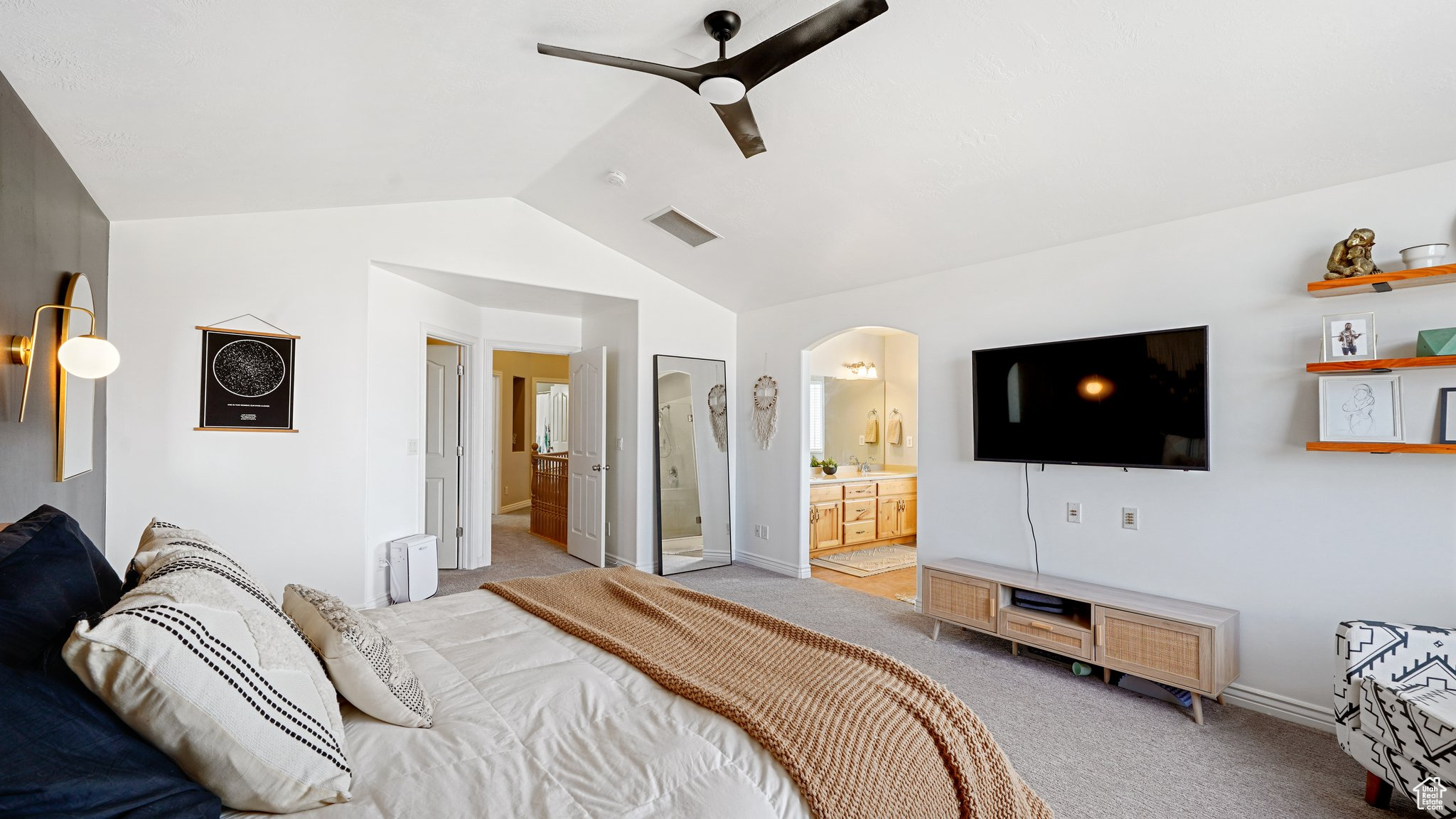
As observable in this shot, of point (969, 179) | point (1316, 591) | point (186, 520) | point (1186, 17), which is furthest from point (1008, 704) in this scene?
point (186, 520)

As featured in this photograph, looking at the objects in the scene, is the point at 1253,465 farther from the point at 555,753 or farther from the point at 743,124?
the point at 555,753

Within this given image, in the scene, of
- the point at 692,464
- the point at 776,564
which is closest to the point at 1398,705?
the point at 776,564

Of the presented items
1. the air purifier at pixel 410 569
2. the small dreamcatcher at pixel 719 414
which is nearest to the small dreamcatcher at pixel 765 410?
the small dreamcatcher at pixel 719 414

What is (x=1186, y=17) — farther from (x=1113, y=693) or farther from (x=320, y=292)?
(x=320, y=292)

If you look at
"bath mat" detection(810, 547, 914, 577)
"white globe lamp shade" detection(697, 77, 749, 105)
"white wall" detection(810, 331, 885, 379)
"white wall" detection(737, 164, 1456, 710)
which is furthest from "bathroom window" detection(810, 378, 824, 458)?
"white globe lamp shade" detection(697, 77, 749, 105)

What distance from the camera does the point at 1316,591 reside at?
A: 9.21 ft

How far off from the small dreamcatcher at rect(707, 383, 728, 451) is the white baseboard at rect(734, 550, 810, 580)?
0.96 m

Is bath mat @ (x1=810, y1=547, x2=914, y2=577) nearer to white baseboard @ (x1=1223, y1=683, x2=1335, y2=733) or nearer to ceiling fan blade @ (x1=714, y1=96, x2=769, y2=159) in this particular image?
white baseboard @ (x1=1223, y1=683, x2=1335, y2=733)

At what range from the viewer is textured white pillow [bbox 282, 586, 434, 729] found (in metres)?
1.34

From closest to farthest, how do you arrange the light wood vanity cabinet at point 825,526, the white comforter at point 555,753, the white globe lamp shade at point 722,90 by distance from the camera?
the white comforter at point 555,753 → the white globe lamp shade at point 722,90 → the light wood vanity cabinet at point 825,526

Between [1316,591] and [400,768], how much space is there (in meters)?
3.49

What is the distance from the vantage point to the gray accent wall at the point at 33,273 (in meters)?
2.04

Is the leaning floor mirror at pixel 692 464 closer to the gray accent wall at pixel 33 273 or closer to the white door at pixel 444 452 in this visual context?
the white door at pixel 444 452

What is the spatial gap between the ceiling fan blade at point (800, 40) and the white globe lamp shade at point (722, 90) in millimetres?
24
